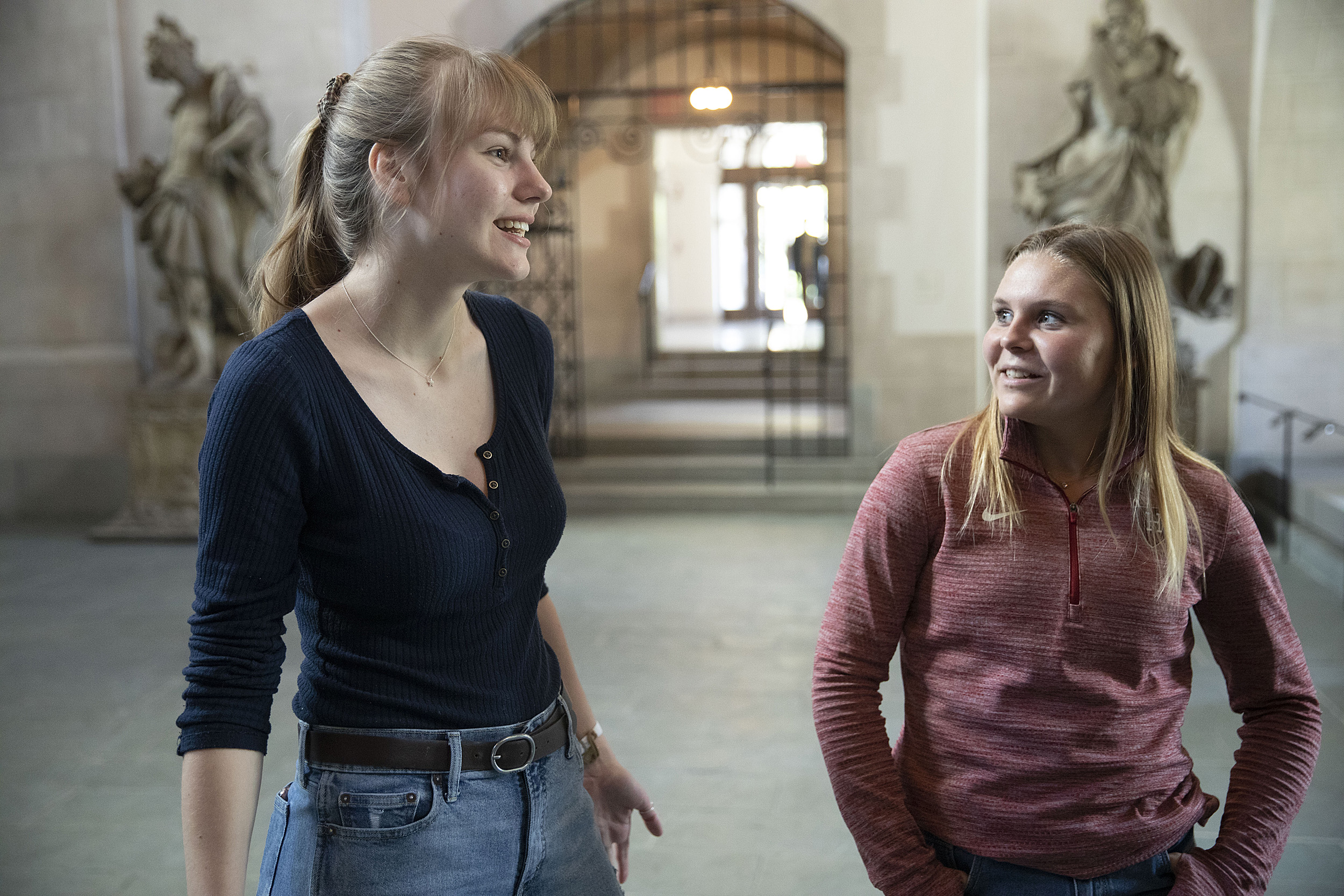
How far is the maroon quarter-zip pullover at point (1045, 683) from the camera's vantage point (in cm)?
130

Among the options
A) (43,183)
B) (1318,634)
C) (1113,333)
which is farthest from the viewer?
(43,183)

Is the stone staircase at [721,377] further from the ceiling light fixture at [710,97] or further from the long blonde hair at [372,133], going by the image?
the long blonde hair at [372,133]

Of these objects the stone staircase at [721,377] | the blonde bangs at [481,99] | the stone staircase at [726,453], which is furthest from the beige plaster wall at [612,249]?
the blonde bangs at [481,99]

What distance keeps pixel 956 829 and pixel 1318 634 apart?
3952mm

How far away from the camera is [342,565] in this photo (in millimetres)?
1173

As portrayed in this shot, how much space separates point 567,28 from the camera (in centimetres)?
1014

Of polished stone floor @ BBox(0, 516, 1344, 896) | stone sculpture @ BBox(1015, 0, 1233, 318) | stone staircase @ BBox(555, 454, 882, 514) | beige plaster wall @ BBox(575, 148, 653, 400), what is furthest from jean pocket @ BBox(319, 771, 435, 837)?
beige plaster wall @ BBox(575, 148, 653, 400)

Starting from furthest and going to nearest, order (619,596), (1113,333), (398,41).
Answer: (619,596)
(1113,333)
(398,41)

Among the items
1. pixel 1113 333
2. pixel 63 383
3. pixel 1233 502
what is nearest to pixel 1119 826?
pixel 1233 502

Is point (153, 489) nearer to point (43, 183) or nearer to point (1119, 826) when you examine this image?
point (43, 183)

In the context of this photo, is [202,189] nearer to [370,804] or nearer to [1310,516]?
[1310,516]

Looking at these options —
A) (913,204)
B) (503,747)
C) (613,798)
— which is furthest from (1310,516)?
(503,747)

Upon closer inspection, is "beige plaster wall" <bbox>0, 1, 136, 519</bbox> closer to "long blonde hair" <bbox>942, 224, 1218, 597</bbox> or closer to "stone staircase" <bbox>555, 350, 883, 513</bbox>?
"stone staircase" <bbox>555, 350, 883, 513</bbox>

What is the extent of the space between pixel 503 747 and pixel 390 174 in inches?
24.9
